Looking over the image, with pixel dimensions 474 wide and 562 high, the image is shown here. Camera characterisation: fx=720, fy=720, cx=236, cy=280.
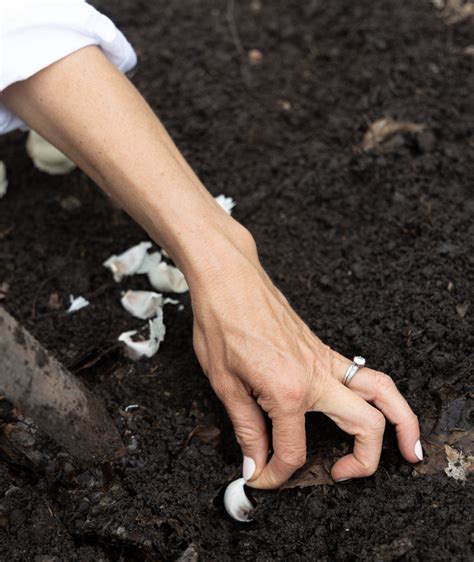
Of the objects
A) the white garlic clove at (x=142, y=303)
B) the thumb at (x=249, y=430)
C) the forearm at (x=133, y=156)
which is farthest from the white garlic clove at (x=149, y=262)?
the thumb at (x=249, y=430)

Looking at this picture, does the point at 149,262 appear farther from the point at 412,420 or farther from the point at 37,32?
the point at 412,420

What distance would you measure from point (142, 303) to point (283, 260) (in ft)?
1.61

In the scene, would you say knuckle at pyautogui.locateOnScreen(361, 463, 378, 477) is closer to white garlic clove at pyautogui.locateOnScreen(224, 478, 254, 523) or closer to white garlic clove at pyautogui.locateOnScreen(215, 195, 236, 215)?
white garlic clove at pyautogui.locateOnScreen(224, 478, 254, 523)

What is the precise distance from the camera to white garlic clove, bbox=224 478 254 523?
1842mm

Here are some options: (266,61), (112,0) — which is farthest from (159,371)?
(112,0)

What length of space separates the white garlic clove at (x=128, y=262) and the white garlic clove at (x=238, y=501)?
0.82m

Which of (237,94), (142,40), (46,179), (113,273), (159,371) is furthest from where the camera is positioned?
(142,40)

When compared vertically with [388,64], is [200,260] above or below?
above

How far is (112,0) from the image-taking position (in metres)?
3.31

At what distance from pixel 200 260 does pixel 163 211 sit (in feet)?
0.50

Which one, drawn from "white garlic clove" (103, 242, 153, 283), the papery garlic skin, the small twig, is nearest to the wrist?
"white garlic clove" (103, 242, 153, 283)

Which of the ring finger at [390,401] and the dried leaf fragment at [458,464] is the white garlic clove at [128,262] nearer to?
the ring finger at [390,401]

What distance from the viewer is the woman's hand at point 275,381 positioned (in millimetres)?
1656

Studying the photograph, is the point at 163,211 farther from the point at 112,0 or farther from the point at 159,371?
the point at 112,0
